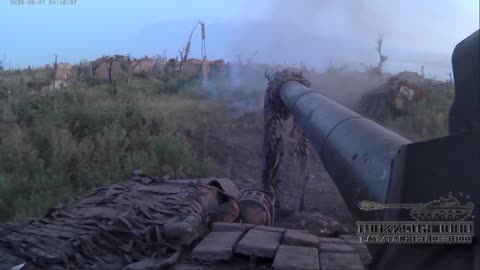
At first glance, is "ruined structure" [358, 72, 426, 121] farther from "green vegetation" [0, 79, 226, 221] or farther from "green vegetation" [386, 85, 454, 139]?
"green vegetation" [0, 79, 226, 221]

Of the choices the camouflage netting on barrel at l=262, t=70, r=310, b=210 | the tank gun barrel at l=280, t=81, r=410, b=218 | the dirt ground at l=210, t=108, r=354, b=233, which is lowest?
the dirt ground at l=210, t=108, r=354, b=233

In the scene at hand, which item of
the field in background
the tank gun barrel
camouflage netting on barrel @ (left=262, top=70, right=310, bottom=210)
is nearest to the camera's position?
the tank gun barrel

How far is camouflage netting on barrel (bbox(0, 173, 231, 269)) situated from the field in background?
4.00 meters

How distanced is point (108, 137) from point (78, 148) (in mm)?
767

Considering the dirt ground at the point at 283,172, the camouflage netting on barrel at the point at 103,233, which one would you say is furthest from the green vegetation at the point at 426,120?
the camouflage netting on barrel at the point at 103,233

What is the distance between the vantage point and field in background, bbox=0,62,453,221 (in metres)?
9.91

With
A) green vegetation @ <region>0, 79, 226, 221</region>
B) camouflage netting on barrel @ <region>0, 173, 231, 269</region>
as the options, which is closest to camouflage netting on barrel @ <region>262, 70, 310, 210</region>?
green vegetation @ <region>0, 79, 226, 221</region>

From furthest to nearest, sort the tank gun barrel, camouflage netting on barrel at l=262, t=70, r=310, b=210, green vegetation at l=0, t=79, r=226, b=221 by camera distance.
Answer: green vegetation at l=0, t=79, r=226, b=221
camouflage netting on barrel at l=262, t=70, r=310, b=210
the tank gun barrel

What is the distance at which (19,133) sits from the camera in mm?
11969

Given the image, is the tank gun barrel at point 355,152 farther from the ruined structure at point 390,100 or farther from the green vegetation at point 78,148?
the ruined structure at point 390,100

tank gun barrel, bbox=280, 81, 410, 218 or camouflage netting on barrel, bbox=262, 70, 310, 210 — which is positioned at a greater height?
tank gun barrel, bbox=280, 81, 410, 218

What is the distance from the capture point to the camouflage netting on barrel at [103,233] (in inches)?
129

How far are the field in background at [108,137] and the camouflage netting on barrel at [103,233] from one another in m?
4.00

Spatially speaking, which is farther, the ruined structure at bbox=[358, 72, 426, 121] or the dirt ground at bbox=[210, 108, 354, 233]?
the ruined structure at bbox=[358, 72, 426, 121]
